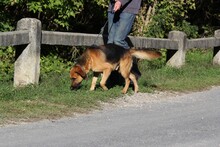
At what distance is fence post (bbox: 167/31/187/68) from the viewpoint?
14.6 m

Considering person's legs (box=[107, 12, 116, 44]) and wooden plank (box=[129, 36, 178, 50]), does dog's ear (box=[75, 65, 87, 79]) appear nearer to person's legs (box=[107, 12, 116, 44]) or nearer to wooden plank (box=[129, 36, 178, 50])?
person's legs (box=[107, 12, 116, 44])

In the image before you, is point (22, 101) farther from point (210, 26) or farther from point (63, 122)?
point (210, 26)

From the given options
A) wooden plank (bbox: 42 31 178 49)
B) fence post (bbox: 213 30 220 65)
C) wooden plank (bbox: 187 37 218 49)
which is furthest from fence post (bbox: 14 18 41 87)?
fence post (bbox: 213 30 220 65)

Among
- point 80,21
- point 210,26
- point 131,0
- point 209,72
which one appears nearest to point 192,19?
point 210,26

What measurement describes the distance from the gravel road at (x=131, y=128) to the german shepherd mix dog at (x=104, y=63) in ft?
1.93

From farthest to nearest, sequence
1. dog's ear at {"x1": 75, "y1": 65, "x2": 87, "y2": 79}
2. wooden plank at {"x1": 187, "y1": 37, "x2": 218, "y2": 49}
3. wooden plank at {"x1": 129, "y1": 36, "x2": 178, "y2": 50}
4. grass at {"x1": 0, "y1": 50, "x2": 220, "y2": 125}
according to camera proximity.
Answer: wooden plank at {"x1": 187, "y1": 37, "x2": 218, "y2": 49} → wooden plank at {"x1": 129, "y1": 36, "x2": 178, "y2": 50} → dog's ear at {"x1": 75, "y1": 65, "x2": 87, "y2": 79} → grass at {"x1": 0, "y1": 50, "x2": 220, "y2": 125}

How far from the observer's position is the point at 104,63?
10.3 meters

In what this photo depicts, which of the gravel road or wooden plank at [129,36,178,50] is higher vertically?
the gravel road

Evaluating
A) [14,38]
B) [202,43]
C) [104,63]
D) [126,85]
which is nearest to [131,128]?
[104,63]

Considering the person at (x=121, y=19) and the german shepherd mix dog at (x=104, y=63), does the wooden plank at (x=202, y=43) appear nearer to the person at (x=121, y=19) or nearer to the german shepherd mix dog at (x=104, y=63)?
the person at (x=121, y=19)

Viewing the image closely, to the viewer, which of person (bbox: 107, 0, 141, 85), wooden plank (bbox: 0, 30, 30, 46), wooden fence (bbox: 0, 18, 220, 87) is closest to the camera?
wooden plank (bbox: 0, 30, 30, 46)

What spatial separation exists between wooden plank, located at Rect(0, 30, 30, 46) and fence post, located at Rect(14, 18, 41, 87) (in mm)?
130

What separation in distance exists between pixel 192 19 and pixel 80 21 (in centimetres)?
641

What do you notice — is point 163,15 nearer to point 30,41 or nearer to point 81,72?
point 30,41
